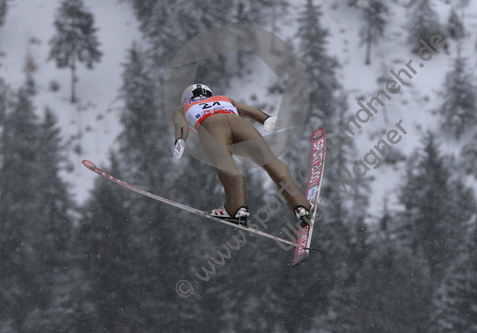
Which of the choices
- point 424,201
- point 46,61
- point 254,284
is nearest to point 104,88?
point 46,61

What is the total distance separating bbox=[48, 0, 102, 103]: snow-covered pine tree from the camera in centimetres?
3300

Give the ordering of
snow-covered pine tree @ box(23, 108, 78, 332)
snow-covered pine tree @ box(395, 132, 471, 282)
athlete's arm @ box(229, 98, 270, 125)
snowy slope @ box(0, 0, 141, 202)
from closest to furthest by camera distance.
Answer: athlete's arm @ box(229, 98, 270, 125), snow-covered pine tree @ box(23, 108, 78, 332), snow-covered pine tree @ box(395, 132, 471, 282), snowy slope @ box(0, 0, 141, 202)

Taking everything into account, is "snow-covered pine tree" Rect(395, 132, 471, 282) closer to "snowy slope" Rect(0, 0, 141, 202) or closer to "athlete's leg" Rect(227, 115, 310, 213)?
"snowy slope" Rect(0, 0, 141, 202)

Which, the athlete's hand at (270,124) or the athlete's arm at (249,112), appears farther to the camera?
the athlete's arm at (249,112)

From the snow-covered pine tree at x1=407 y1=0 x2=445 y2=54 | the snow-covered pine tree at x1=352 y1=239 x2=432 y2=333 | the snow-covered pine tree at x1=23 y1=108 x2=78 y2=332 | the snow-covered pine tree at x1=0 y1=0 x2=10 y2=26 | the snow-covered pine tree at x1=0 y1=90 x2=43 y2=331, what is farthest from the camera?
the snow-covered pine tree at x1=0 y1=0 x2=10 y2=26

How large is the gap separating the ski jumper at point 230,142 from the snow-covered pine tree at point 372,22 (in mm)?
33445

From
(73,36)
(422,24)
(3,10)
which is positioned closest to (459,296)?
(422,24)

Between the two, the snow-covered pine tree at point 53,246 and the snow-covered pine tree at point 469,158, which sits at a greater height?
the snow-covered pine tree at point 469,158

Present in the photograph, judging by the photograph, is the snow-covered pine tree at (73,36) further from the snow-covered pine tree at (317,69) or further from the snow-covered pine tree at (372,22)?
the snow-covered pine tree at (372,22)

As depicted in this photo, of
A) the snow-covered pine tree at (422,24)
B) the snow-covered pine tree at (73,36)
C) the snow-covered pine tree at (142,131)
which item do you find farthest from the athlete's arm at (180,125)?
the snow-covered pine tree at (422,24)

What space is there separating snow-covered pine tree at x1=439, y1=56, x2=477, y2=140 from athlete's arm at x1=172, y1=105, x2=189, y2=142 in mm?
31266

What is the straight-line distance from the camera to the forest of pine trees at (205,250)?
2505 cm

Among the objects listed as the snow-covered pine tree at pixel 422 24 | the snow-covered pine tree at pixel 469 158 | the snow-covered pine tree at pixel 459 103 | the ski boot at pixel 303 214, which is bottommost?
the snow-covered pine tree at pixel 469 158

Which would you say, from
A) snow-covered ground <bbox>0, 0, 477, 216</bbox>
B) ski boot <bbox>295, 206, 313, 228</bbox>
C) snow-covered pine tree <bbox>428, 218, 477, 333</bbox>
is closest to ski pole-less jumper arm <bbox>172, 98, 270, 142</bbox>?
ski boot <bbox>295, 206, 313, 228</bbox>
